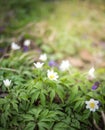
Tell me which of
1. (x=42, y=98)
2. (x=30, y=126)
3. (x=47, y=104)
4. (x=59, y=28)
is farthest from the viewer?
(x=59, y=28)

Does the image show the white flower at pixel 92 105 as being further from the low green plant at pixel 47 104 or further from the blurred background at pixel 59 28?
the blurred background at pixel 59 28

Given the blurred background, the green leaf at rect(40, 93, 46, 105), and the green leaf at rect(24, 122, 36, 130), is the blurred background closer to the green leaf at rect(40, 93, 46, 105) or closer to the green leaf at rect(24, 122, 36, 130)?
the green leaf at rect(40, 93, 46, 105)

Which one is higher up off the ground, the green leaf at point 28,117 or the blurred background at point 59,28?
the blurred background at point 59,28

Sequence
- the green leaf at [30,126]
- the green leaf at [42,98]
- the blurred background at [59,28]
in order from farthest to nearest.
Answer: the blurred background at [59,28], the green leaf at [42,98], the green leaf at [30,126]

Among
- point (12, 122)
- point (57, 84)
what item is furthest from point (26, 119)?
point (57, 84)

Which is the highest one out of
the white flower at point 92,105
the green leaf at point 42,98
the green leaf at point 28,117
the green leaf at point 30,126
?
the green leaf at point 42,98

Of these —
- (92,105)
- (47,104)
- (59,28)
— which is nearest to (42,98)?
(47,104)

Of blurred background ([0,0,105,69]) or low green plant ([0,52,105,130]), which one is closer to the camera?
low green plant ([0,52,105,130])

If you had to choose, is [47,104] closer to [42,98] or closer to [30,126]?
[42,98]

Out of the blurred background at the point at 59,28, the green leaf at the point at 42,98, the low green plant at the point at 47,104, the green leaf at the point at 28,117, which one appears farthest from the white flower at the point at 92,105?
the blurred background at the point at 59,28

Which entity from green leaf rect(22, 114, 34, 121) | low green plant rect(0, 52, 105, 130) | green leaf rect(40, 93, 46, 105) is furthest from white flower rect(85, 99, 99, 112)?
green leaf rect(22, 114, 34, 121)
